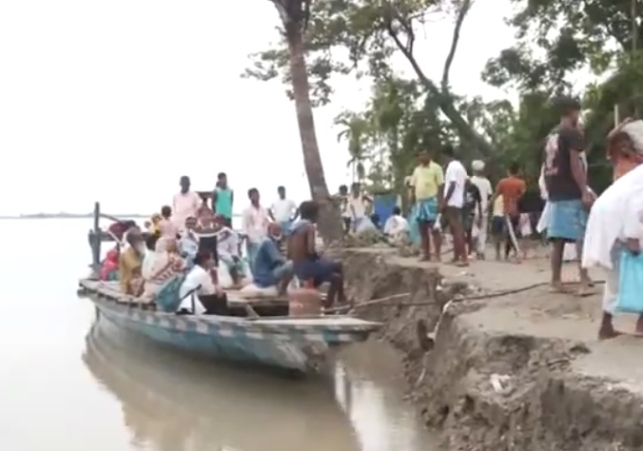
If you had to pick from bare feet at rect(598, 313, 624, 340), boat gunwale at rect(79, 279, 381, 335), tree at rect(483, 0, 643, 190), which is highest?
tree at rect(483, 0, 643, 190)

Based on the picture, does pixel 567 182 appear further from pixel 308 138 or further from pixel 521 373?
pixel 308 138

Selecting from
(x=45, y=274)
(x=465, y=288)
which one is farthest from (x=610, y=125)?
(x=45, y=274)

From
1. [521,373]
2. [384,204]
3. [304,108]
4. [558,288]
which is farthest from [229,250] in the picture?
[384,204]

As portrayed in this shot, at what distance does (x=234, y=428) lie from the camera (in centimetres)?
890

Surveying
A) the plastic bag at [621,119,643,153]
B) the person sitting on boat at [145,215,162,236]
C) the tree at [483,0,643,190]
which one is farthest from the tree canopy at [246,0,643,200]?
the plastic bag at [621,119,643,153]

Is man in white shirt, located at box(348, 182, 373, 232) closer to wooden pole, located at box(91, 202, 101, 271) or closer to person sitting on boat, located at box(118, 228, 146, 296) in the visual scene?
wooden pole, located at box(91, 202, 101, 271)

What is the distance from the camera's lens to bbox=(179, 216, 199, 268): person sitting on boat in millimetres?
12961

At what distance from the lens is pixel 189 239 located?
13.3 meters

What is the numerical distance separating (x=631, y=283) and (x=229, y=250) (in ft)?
28.1

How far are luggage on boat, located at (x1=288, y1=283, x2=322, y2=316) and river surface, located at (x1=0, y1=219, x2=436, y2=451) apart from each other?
764 mm

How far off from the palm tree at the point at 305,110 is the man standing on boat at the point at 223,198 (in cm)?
209

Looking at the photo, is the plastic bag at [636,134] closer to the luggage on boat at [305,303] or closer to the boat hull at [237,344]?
the boat hull at [237,344]

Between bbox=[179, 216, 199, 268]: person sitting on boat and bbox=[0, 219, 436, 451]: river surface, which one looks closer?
bbox=[0, 219, 436, 451]: river surface

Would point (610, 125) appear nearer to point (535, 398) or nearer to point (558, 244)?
point (558, 244)
